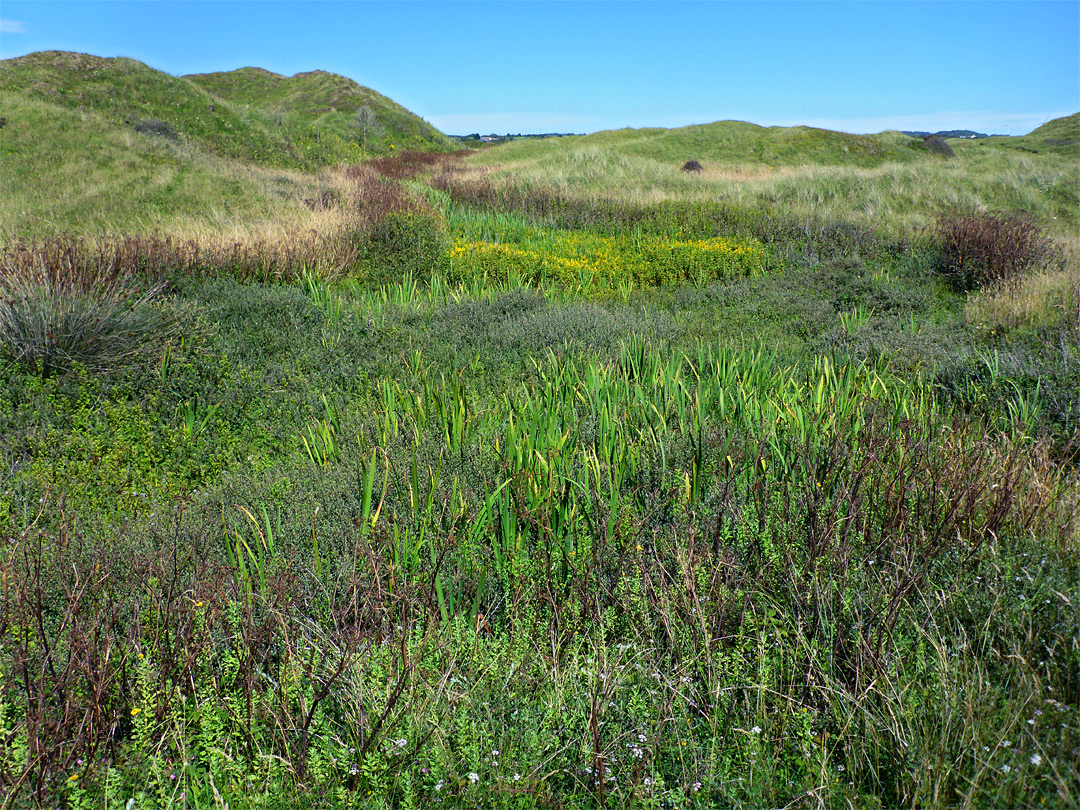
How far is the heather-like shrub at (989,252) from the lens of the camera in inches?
374

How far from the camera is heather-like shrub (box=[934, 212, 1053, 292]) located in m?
9.51

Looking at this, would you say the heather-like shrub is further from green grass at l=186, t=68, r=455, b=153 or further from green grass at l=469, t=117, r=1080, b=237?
green grass at l=186, t=68, r=455, b=153

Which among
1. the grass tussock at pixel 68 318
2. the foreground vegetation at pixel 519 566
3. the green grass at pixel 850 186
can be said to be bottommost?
the foreground vegetation at pixel 519 566

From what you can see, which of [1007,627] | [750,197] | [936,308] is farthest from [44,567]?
[750,197]

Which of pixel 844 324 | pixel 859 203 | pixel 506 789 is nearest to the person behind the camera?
pixel 506 789

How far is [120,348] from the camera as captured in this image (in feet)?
17.6

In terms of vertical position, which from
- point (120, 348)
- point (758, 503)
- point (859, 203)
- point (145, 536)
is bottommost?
point (145, 536)

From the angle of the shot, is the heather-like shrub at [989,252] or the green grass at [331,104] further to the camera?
the green grass at [331,104]

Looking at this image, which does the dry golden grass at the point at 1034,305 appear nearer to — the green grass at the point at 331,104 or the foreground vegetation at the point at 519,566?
the foreground vegetation at the point at 519,566

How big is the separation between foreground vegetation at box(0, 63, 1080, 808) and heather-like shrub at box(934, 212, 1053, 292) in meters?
3.39

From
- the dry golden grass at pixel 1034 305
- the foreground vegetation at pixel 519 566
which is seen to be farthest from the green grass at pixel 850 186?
the foreground vegetation at pixel 519 566

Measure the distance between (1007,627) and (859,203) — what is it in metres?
17.7

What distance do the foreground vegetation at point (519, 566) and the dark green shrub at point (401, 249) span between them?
3.48 m

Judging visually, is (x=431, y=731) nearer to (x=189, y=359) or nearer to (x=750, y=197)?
(x=189, y=359)
